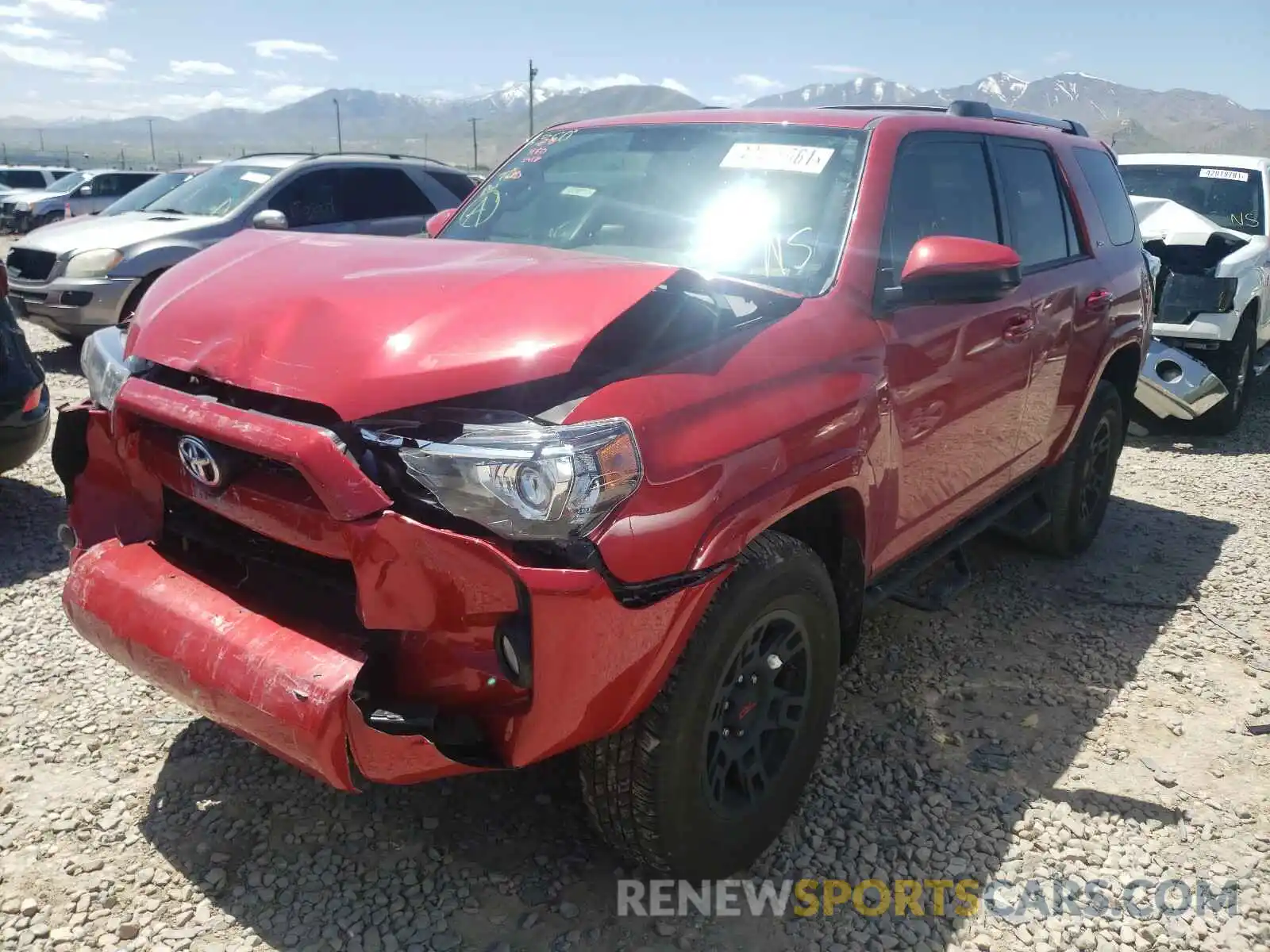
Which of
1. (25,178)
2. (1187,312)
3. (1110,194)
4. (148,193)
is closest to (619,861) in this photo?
(1110,194)

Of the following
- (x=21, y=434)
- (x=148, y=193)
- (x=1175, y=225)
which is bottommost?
(x=21, y=434)

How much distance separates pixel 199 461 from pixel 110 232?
7174 millimetres

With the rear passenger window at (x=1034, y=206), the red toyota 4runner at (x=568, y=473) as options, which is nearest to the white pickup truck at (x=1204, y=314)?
the rear passenger window at (x=1034, y=206)

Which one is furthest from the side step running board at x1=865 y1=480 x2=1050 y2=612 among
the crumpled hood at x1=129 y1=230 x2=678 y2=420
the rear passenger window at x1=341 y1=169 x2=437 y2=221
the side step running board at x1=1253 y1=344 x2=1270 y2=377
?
the rear passenger window at x1=341 y1=169 x2=437 y2=221

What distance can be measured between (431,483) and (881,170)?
179 centimetres

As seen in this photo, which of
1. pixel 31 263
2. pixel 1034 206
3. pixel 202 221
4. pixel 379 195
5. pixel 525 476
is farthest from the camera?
pixel 379 195

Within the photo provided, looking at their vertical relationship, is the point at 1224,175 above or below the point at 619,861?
above

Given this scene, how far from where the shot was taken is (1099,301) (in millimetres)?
4152

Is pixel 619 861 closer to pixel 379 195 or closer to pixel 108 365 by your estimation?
pixel 108 365

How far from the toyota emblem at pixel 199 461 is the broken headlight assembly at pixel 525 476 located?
50 cm

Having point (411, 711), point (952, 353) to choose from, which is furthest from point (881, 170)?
point (411, 711)

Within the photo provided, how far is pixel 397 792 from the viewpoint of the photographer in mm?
2787

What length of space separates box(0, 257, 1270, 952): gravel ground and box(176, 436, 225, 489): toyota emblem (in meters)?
1.04

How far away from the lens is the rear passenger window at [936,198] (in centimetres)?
293
